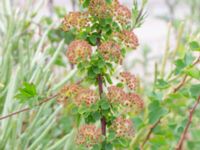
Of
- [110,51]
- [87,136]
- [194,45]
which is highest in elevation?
[194,45]

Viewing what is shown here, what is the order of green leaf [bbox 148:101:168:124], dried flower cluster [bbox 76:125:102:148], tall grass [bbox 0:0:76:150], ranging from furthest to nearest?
green leaf [bbox 148:101:168:124] < tall grass [bbox 0:0:76:150] < dried flower cluster [bbox 76:125:102:148]

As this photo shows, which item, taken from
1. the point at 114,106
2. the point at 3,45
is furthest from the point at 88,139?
the point at 3,45

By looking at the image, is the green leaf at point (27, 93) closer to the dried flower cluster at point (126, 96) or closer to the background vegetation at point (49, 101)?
the background vegetation at point (49, 101)

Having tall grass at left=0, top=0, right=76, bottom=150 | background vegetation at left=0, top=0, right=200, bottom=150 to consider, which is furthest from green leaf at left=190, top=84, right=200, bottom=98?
tall grass at left=0, top=0, right=76, bottom=150

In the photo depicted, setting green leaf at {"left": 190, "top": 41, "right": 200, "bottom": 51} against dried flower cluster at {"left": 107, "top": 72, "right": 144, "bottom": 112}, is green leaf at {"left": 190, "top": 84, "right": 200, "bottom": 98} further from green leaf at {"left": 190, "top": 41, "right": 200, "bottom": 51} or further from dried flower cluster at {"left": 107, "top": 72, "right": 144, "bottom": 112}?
dried flower cluster at {"left": 107, "top": 72, "right": 144, "bottom": 112}

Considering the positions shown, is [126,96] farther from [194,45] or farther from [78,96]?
[194,45]

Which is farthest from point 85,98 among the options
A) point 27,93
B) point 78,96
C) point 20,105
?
point 20,105
